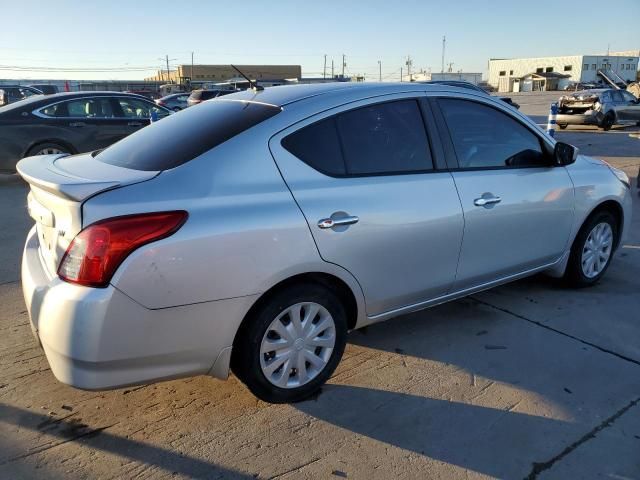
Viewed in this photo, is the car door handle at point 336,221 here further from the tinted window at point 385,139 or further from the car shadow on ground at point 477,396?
the car shadow on ground at point 477,396

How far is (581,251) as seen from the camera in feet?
14.0

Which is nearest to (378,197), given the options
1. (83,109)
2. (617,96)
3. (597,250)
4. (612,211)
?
(597,250)

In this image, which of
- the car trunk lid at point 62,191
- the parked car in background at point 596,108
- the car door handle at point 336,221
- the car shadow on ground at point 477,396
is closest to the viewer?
the car trunk lid at point 62,191

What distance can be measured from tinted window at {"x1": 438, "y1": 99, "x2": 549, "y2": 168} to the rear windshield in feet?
4.13

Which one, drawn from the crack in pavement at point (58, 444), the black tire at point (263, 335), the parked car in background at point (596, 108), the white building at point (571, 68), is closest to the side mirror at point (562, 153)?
the black tire at point (263, 335)

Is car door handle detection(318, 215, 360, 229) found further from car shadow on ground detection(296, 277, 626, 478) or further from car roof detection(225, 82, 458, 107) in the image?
car shadow on ground detection(296, 277, 626, 478)

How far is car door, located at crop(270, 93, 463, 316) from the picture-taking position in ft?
8.89

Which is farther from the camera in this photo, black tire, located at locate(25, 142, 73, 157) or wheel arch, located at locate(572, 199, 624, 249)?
black tire, located at locate(25, 142, 73, 157)

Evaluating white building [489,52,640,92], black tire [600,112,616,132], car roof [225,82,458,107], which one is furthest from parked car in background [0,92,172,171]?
white building [489,52,640,92]

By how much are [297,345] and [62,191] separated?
135cm

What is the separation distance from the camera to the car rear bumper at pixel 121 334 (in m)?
2.19

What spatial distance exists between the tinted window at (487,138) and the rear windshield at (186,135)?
1.26m

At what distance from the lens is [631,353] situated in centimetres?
341

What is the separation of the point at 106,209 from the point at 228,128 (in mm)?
808
